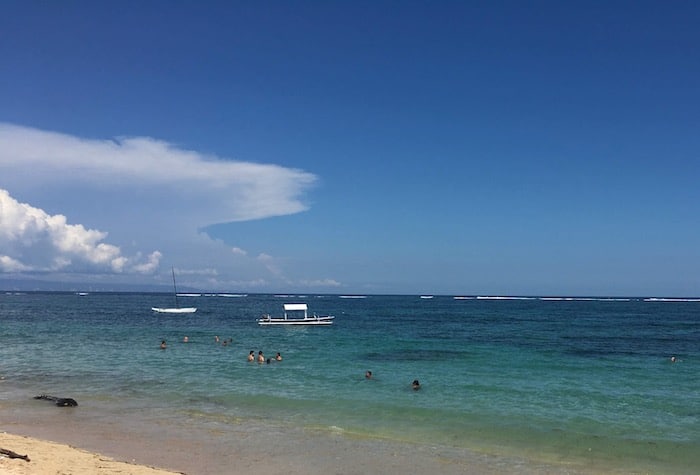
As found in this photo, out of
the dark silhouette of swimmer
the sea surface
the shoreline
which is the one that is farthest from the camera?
the dark silhouette of swimmer

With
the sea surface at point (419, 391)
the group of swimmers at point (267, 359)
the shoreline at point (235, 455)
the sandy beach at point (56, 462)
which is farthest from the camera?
the group of swimmers at point (267, 359)

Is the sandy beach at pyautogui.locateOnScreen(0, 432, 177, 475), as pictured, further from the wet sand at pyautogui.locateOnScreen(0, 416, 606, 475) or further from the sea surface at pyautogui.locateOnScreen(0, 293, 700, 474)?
the sea surface at pyautogui.locateOnScreen(0, 293, 700, 474)

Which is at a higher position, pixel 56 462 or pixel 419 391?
pixel 56 462

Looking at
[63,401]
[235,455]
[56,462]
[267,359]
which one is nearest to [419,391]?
[235,455]

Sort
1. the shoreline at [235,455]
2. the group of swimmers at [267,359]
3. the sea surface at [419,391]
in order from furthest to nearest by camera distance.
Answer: the group of swimmers at [267,359] → the sea surface at [419,391] → the shoreline at [235,455]

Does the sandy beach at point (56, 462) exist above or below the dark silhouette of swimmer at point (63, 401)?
above

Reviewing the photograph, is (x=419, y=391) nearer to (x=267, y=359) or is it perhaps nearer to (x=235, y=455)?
(x=235, y=455)

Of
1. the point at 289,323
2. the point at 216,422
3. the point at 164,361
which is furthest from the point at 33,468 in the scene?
the point at 289,323

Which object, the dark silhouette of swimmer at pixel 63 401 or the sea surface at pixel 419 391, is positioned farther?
the dark silhouette of swimmer at pixel 63 401

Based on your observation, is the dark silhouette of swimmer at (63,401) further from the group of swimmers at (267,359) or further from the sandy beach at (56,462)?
the group of swimmers at (267,359)

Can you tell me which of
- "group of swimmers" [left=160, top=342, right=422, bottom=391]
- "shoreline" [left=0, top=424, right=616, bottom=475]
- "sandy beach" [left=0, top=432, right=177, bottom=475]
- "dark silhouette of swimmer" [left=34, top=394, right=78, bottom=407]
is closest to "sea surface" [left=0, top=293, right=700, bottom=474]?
"group of swimmers" [left=160, top=342, right=422, bottom=391]

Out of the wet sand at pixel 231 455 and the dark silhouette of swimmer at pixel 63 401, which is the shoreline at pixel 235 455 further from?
the dark silhouette of swimmer at pixel 63 401

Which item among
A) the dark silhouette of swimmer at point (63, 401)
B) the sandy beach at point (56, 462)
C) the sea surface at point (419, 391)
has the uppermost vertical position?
the sandy beach at point (56, 462)

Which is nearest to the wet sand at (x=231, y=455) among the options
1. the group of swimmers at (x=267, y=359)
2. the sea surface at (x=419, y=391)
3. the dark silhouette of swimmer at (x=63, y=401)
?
the sea surface at (x=419, y=391)
